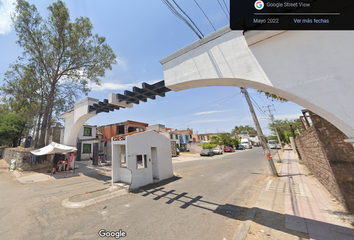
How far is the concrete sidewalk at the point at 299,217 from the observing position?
122 inches

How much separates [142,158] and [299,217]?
702 centimetres

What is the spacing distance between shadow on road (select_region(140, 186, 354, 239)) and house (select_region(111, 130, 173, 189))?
51.1 inches

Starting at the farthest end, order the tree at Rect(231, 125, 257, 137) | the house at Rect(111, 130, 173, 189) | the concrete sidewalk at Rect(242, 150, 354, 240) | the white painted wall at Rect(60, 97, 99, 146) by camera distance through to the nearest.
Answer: the tree at Rect(231, 125, 257, 137), the white painted wall at Rect(60, 97, 99, 146), the house at Rect(111, 130, 173, 189), the concrete sidewalk at Rect(242, 150, 354, 240)

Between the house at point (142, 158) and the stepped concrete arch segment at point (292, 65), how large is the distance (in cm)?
544

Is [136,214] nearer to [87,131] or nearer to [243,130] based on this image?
[87,131]

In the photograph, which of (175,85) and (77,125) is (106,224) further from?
(77,125)

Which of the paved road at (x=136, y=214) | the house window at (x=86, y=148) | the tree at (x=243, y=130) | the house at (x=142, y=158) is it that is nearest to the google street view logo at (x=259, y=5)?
the paved road at (x=136, y=214)

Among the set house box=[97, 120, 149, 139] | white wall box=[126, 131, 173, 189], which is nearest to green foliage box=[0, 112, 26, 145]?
house box=[97, 120, 149, 139]

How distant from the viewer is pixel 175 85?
433cm

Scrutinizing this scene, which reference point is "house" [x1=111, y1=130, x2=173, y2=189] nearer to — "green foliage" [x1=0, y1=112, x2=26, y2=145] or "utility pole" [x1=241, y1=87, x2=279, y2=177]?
"utility pole" [x1=241, y1=87, x2=279, y2=177]

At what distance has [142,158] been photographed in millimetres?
7938

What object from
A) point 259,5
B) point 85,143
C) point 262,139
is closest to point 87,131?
point 85,143

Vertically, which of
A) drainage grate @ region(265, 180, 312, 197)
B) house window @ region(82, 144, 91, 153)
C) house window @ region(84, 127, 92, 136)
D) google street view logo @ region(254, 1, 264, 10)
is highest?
house window @ region(84, 127, 92, 136)

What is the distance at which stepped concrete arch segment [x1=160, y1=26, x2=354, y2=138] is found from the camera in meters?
2.09
